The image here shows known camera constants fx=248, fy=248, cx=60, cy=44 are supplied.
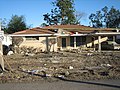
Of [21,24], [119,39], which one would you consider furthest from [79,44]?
[21,24]

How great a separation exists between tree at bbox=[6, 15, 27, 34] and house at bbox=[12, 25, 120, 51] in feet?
60.9

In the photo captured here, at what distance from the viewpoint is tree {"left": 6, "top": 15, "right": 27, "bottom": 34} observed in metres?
55.9

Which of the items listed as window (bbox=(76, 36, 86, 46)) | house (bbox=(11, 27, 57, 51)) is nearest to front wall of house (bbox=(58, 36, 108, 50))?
window (bbox=(76, 36, 86, 46))

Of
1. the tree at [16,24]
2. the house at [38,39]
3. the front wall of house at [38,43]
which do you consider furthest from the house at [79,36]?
the tree at [16,24]

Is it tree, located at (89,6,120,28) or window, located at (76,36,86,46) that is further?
tree, located at (89,6,120,28)

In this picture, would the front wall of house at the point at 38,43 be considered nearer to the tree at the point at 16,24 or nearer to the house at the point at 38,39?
the house at the point at 38,39

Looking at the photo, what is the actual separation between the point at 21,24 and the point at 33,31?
20.3 meters

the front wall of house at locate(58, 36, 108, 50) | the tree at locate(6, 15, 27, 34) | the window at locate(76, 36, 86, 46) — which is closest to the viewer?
the front wall of house at locate(58, 36, 108, 50)

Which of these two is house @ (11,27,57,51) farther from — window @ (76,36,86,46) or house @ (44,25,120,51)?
window @ (76,36,86,46)

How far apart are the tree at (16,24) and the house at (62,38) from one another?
1856 cm

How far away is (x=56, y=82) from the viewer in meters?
10.7

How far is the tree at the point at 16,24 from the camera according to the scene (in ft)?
183

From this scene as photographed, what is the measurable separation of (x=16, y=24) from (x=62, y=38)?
832 inches

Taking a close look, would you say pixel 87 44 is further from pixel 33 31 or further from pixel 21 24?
pixel 21 24
